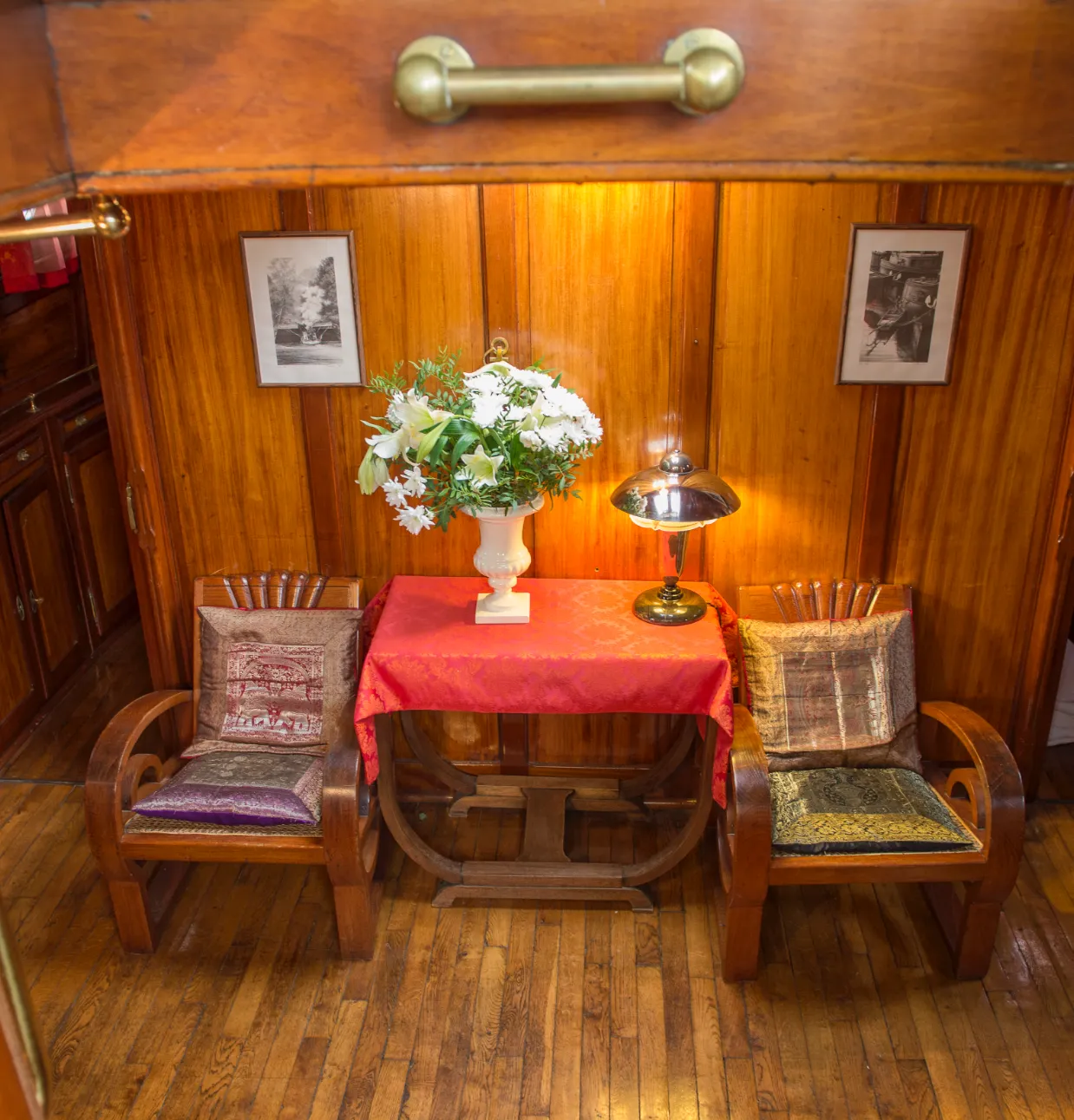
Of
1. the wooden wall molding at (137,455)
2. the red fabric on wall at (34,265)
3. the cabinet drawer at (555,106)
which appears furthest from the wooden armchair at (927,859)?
the red fabric on wall at (34,265)

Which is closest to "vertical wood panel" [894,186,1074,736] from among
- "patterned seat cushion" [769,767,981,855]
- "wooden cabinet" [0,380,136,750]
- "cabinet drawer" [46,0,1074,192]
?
"patterned seat cushion" [769,767,981,855]

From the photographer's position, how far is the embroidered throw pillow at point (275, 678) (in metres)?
3.63

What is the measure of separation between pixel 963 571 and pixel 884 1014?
1.44 m

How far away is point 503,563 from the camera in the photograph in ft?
11.1

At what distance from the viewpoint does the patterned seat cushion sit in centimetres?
318

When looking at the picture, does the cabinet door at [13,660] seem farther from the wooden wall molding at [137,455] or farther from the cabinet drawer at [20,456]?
the wooden wall molding at [137,455]

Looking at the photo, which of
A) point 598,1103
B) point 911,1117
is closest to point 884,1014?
point 911,1117

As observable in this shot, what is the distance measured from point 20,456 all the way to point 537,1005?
2952mm

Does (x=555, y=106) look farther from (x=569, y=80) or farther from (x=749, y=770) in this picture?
(x=749, y=770)

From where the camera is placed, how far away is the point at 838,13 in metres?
0.78

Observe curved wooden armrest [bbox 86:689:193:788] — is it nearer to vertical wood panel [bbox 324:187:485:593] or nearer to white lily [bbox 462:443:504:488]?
vertical wood panel [bbox 324:187:485:593]

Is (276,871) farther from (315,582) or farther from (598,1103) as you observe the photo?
(598,1103)

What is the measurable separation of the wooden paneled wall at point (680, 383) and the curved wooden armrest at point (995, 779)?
501 millimetres

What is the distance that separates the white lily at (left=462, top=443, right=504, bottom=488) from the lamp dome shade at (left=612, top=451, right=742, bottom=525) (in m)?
0.44
